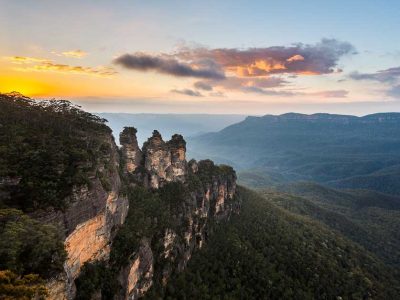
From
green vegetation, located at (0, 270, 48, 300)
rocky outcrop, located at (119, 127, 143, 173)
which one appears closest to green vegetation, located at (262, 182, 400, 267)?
rocky outcrop, located at (119, 127, 143, 173)

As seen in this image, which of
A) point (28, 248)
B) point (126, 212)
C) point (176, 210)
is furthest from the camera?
point (176, 210)

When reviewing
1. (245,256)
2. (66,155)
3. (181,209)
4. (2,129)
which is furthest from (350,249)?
(2,129)

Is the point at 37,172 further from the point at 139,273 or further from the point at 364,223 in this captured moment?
the point at 364,223

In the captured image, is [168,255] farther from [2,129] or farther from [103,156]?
[2,129]

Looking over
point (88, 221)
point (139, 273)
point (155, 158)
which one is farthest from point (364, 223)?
point (88, 221)

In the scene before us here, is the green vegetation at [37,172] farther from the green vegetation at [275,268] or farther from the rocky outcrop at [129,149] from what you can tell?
the green vegetation at [275,268]

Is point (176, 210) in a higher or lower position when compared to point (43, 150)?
lower
